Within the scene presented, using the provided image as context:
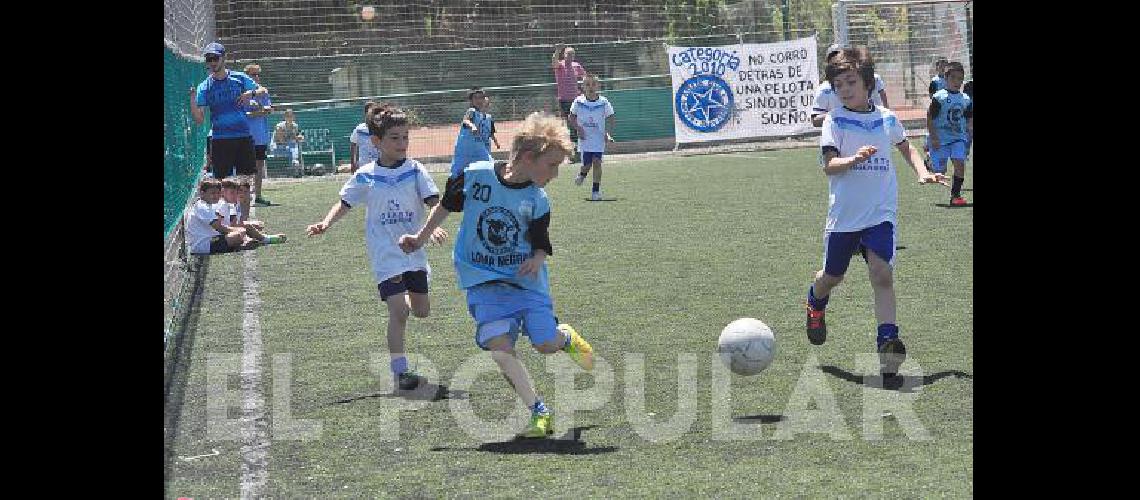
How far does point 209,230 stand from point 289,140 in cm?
1205

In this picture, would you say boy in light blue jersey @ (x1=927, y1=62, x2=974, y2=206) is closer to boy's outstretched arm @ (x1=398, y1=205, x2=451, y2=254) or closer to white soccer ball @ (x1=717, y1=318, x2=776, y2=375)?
white soccer ball @ (x1=717, y1=318, x2=776, y2=375)

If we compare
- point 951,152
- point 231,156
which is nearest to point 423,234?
point 231,156

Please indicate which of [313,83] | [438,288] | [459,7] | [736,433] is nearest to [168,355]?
[438,288]

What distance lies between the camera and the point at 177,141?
13.3 metres

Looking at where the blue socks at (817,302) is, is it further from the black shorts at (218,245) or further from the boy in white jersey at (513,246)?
the black shorts at (218,245)

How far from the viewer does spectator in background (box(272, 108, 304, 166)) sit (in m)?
25.6

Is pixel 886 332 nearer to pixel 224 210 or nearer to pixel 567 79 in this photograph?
pixel 224 210

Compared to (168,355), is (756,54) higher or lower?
higher

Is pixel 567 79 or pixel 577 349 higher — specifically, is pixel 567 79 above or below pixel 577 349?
above
